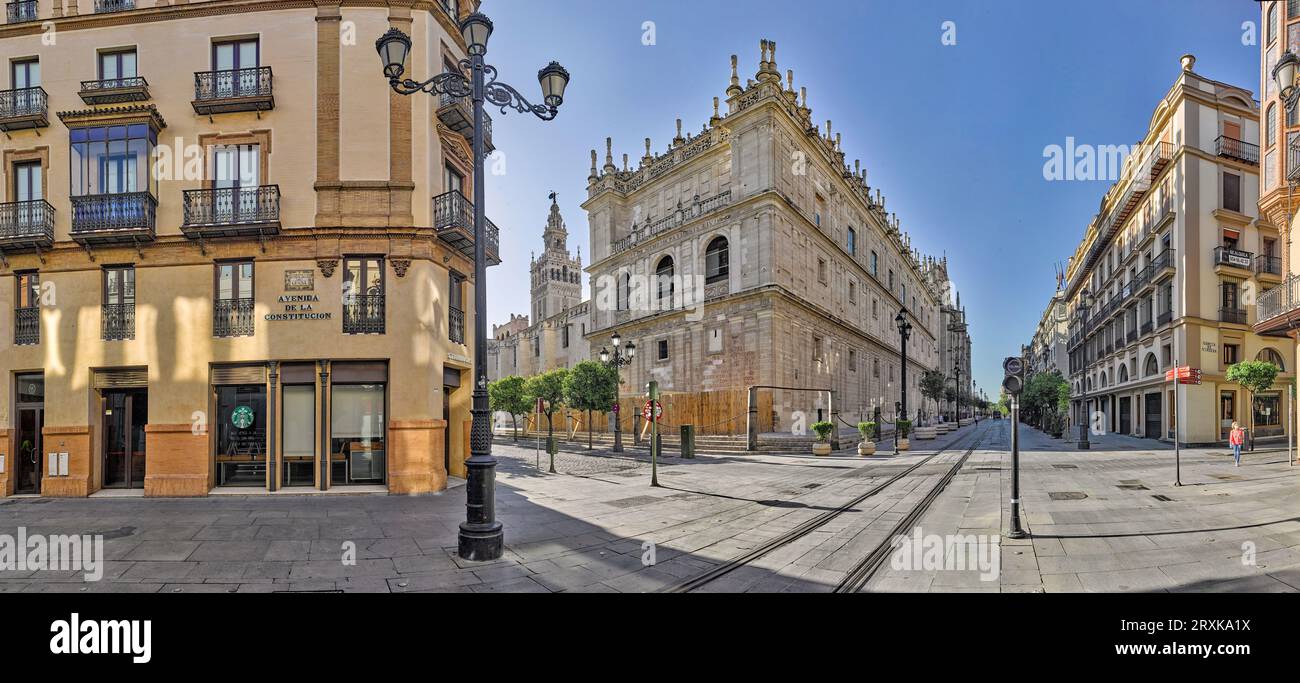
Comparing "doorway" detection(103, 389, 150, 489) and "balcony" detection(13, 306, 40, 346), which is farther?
"balcony" detection(13, 306, 40, 346)

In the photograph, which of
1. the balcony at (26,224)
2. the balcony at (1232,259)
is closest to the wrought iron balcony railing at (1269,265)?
the balcony at (1232,259)

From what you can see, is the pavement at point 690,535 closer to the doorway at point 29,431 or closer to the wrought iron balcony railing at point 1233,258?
the doorway at point 29,431

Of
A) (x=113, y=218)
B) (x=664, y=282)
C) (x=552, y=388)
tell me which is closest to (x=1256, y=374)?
(x=664, y=282)

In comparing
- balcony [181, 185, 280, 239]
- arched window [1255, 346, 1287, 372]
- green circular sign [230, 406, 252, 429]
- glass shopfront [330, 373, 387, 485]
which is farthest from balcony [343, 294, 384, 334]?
arched window [1255, 346, 1287, 372]

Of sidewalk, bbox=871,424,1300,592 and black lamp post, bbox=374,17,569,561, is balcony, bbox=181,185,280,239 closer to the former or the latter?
black lamp post, bbox=374,17,569,561

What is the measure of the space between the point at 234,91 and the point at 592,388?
2022 centimetres

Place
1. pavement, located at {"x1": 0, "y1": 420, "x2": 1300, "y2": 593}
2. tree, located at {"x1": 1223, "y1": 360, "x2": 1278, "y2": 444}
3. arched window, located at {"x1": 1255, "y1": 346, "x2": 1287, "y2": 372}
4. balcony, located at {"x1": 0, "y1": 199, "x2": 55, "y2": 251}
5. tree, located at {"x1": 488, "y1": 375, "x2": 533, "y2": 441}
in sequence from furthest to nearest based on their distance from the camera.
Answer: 1. tree, located at {"x1": 488, "y1": 375, "x2": 533, "y2": 441}
2. arched window, located at {"x1": 1255, "y1": 346, "x2": 1287, "y2": 372}
3. tree, located at {"x1": 1223, "y1": 360, "x2": 1278, "y2": 444}
4. balcony, located at {"x1": 0, "y1": 199, "x2": 55, "y2": 251}
5. pavement, located at {"x1": 0, "y1": 420, "x2": 1300, "y2": 593}

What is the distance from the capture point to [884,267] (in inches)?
2216

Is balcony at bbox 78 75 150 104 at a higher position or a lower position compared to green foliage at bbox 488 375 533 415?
higher

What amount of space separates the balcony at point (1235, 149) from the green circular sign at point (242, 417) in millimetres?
43506

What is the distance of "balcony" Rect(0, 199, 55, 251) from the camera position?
13.8 meters

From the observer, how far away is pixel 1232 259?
28000 mm

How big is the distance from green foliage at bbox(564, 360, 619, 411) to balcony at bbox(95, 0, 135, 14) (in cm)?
2165
